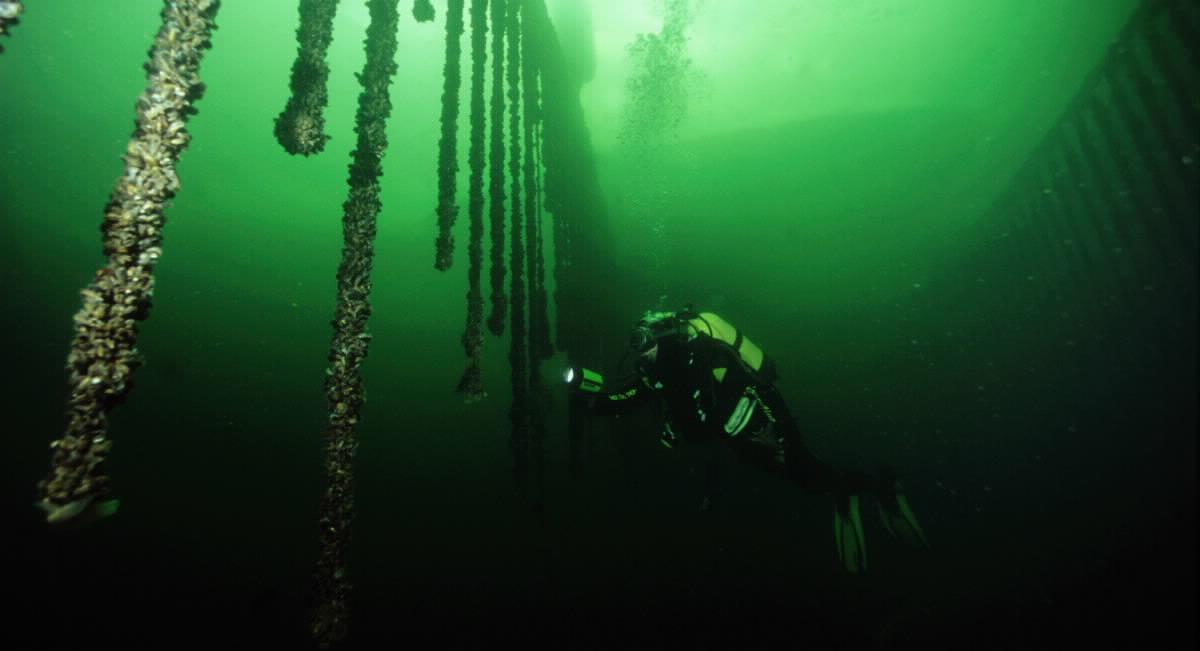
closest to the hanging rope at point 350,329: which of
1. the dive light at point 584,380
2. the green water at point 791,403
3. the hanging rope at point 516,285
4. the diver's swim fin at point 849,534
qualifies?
the hanging rope at point 516,285

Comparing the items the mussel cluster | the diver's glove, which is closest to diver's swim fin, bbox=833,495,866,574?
the diver's glove

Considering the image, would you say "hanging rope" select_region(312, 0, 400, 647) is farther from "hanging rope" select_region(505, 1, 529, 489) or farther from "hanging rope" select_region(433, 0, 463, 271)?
"hanging rope" select_region(505, 1, 529, 489)

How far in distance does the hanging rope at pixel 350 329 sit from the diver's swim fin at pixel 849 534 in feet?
19.6

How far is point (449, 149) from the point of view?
104 inches

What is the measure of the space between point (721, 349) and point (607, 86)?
907cm

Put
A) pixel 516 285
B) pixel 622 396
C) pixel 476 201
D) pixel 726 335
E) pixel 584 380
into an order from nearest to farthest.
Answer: pixel 476 201 → pixel 516 285 → pixel 584 380 → pixel 622 396 → pixel 726 335

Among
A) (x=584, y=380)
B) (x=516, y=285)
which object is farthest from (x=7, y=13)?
(x=584, y=380)

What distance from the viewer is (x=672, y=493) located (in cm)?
1375

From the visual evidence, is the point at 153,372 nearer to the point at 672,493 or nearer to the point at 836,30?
the point at 672,493

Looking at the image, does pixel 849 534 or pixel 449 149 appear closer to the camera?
pixel 449 149

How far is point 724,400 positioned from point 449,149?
13.4ft

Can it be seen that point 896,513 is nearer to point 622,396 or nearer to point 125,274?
point 622,396

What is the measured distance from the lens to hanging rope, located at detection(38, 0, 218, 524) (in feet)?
3.59

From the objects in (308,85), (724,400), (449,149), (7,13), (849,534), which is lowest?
(849,534)
